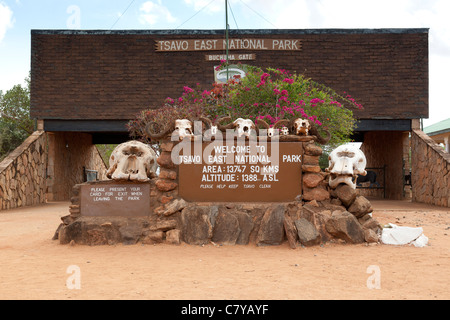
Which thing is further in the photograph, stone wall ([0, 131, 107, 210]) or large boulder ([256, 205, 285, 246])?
stone wall ([0, 131, 107, 210])

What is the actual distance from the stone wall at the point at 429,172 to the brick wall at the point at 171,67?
1.60m

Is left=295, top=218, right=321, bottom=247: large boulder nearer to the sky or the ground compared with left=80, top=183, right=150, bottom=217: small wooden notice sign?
nearer to the ground

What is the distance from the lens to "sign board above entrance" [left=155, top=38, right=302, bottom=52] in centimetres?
1598

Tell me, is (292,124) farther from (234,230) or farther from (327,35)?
(327,35)

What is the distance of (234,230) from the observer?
262 inches

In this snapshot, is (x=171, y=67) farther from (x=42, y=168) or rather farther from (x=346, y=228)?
(x=346, y=228)

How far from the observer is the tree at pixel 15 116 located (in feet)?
70.7

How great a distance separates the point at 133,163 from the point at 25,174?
952cm

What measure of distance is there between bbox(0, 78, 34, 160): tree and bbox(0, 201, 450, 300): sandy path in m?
16.1

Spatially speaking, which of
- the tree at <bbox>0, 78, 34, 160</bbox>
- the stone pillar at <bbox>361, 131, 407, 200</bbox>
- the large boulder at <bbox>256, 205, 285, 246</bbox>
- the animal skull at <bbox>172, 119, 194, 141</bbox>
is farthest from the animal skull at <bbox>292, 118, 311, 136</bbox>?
the tree at <bbox>0, 78, 34, 160</bbox>

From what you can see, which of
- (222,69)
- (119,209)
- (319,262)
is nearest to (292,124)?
(319,262)

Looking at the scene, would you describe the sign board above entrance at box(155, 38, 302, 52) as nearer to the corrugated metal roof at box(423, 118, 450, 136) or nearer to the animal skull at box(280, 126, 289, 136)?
the animal skull at box(280, 126, 289, 136)

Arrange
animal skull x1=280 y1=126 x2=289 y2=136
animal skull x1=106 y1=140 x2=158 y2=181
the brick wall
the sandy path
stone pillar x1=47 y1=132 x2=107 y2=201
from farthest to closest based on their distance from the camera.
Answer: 1. stone pillar x1=47 y1=132 x2=107 y2=201
2. the brick wall
3. animal skull x1=280 y1=126 x2=289 y2=136
4. animal skull x1=106 y1=140 x2=158 y2=181
5. the sandy path

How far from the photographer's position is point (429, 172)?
14.5 m
